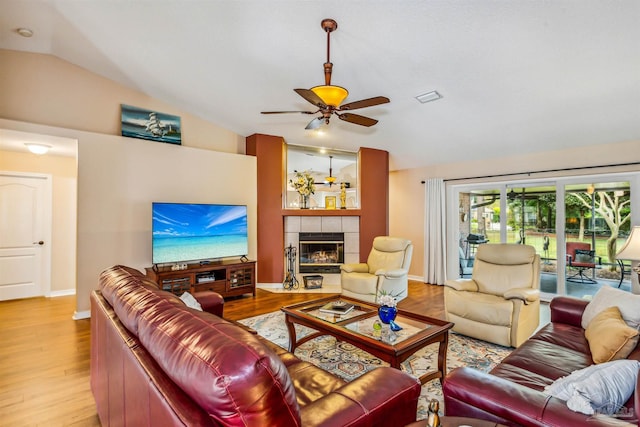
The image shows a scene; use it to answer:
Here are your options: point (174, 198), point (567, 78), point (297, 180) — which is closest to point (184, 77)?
point (174, 198)

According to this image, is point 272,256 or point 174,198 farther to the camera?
point 272,256

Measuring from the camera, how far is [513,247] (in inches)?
145

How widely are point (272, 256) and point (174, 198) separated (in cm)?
193

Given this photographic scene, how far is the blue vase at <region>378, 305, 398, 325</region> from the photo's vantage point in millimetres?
2598

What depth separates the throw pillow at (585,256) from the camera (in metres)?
4.68

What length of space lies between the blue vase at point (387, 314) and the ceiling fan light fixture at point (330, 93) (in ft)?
6.08

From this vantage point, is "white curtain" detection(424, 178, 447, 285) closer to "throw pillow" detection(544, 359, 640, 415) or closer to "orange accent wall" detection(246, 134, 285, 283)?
"orange accent wall" detection(246, 134, 285, 283)

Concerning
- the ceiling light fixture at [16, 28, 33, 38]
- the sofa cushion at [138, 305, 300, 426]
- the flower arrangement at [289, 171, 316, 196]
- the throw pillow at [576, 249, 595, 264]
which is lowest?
the throw pillow at [576, 249, 595, 264]

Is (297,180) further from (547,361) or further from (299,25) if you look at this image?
(547,361)

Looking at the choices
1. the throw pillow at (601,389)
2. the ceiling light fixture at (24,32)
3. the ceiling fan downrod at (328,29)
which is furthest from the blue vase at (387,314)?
the ceiling light fixture at (24,32)

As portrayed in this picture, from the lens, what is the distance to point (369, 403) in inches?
46.7

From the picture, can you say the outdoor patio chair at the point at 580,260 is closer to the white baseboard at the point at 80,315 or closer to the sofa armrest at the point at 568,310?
the sofa armrest at the point at 568,310

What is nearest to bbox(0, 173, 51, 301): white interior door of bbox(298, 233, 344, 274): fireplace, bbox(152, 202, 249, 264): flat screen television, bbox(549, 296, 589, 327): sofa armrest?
bbox(152, 202, 249, 264): flat screen television

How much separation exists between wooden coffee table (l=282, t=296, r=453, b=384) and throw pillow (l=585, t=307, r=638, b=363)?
35.0 inches
